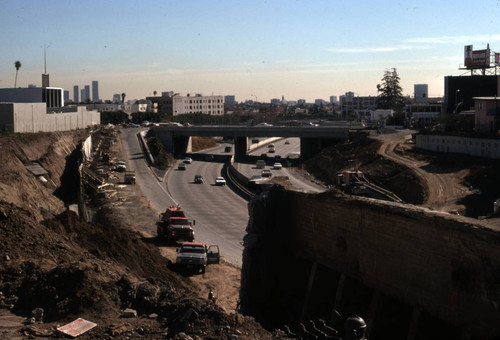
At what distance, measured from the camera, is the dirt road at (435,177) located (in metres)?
41.2

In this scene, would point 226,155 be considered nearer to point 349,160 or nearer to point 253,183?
point 349,160

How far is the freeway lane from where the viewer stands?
35312mm

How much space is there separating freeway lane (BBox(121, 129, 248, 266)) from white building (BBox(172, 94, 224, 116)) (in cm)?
9615

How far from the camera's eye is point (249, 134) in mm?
83125

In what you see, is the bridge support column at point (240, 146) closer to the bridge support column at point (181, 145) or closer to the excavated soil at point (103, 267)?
the bridge support column at point (181, 145)

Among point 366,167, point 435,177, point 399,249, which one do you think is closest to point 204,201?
point 366,167

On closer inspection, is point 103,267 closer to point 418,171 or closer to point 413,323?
point 413,323

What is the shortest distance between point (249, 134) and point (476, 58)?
2768cm

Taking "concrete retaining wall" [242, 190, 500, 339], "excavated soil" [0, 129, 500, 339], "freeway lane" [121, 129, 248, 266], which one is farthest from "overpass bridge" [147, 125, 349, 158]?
"concrete retaining wall" [242, 190, 500, 339]

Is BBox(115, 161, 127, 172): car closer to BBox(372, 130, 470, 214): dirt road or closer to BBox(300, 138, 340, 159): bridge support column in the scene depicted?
BBox(372, 130, 470, 214): dirt road

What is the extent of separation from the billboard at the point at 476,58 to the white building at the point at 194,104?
104 m

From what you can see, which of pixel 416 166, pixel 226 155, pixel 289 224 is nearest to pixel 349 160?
pixel 416 166

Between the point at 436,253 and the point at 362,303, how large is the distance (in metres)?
3.28

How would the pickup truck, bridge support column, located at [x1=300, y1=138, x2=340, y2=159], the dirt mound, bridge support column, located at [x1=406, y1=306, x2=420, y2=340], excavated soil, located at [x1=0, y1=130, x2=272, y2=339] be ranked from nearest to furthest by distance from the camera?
excavated soil, located at [x1=0, y1=130, x2=272, y2=339], bridge support column, located at [x1=406, y1=306, x2=420, y2=340], the pickup truck, the dirt mound, bridge support column, located at [x1=300, y1=138, x2=340, y2=159]
